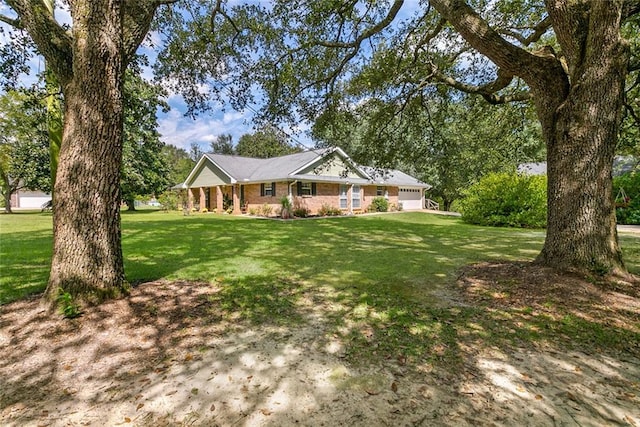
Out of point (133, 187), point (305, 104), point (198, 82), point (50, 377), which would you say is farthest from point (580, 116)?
point (133, 187)

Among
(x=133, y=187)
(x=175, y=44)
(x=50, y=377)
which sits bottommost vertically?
(x=50, y=377)

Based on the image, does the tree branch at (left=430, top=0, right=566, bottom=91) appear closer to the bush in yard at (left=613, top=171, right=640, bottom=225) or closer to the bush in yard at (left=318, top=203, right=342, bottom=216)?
the bush in yard at (left=613, top=171, right=640, bottom=225)

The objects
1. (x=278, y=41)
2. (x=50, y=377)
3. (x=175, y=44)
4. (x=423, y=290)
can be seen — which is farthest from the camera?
(x=278, y=41)

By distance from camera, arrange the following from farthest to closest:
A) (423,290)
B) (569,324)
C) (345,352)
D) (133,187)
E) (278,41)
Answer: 1. (133,187)
2. (278,41)
3. (423,290)
4. (569,324)
5. (345,352)

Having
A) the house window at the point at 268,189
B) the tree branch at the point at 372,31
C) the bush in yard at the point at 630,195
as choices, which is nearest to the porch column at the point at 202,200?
the house window at the point at 268,189

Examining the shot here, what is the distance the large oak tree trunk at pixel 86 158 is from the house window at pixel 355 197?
20.8 meters

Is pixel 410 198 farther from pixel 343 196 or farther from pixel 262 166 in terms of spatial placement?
pixel 262 166

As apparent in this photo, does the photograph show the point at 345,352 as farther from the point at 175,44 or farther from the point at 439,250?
the point at 175,44

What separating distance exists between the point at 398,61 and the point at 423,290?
22.8 feet

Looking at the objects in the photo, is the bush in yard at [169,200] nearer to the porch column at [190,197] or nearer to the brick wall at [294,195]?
the porch column at [190,197]

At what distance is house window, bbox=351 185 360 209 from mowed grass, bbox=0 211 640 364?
1352 cm

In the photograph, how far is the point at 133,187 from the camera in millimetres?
26500

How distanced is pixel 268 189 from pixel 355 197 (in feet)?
23.6

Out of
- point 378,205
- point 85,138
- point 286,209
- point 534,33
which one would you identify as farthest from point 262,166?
point 85,138
